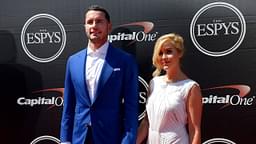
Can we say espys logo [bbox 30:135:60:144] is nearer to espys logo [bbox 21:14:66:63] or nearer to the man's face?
espys logo [bbox 21:14:66:63]

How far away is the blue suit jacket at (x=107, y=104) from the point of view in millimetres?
2199

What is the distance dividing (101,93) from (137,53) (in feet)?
2.98

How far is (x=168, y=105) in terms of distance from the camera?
2.28 meters

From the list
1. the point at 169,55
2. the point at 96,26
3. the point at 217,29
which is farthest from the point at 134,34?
the point at 96,26

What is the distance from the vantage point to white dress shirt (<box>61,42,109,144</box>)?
2.21 meters

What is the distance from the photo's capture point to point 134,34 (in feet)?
10.0

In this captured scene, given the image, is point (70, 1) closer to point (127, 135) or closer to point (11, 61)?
point (11, 61)

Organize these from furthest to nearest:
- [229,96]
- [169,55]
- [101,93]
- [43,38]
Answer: [43,38] → [229,96] → [169,55] → [101,93]

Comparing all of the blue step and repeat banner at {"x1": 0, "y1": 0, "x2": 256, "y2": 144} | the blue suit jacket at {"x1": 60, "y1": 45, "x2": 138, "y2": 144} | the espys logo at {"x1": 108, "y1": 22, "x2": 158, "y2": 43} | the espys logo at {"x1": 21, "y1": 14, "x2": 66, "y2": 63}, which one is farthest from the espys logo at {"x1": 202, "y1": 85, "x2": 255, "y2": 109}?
the espys logo at {"x1": 21, "y1": 14, "x2": 66, "y2": 63}

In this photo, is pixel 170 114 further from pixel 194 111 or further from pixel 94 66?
pixel 94 66

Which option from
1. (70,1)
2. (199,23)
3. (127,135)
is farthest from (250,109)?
(70,1)

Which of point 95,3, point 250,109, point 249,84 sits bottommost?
point 250,109

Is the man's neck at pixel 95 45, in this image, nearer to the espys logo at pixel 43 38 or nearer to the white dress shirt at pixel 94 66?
the white dress shirt at pixel 94 66

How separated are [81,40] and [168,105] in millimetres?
1144
